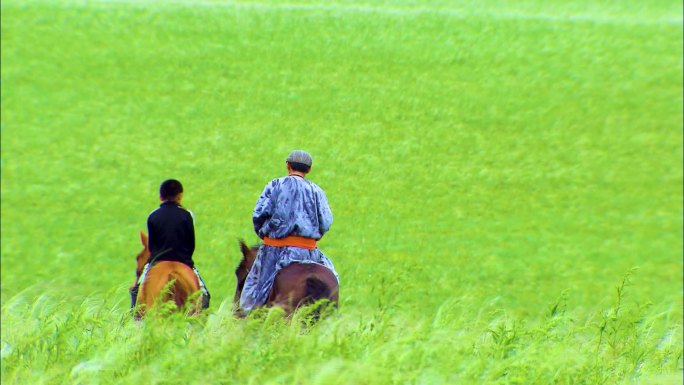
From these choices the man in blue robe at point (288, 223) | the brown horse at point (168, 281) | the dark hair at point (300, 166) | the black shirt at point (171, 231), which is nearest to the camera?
the dark hair at point (300, 166)

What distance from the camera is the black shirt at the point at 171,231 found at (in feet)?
32.3

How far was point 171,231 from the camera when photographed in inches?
387

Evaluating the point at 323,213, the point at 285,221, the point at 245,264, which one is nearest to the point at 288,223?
the point at 285,221

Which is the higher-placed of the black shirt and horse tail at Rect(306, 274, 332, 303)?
the black shirt

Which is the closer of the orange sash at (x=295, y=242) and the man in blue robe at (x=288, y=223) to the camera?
the man in blue robe at (x=288, y=223)

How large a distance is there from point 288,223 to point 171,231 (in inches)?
73.2

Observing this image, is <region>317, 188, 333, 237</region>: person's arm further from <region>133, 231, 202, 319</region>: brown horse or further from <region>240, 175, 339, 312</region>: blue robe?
<region>133, 231, 202, 319</region>: brown horse

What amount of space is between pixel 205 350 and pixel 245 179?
1620 centimetres

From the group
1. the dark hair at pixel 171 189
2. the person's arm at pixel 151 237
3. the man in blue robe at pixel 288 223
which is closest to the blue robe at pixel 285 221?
the man in blue robe at pixel 288 223

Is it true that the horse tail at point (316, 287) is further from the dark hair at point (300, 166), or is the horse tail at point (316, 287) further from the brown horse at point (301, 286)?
the dark hair at point (300, 166)

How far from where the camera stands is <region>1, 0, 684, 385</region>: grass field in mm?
18109

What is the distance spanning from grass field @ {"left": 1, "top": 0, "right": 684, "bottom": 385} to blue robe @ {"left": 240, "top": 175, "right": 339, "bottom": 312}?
162 cm

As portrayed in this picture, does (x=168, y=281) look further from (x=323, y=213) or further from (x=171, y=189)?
(x=323, y=213)

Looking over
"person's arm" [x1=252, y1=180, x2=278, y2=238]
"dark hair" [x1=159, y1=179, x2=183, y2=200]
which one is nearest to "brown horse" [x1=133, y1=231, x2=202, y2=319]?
"dark hair" [x1=159, y1=179, x2=183, y2=200]
